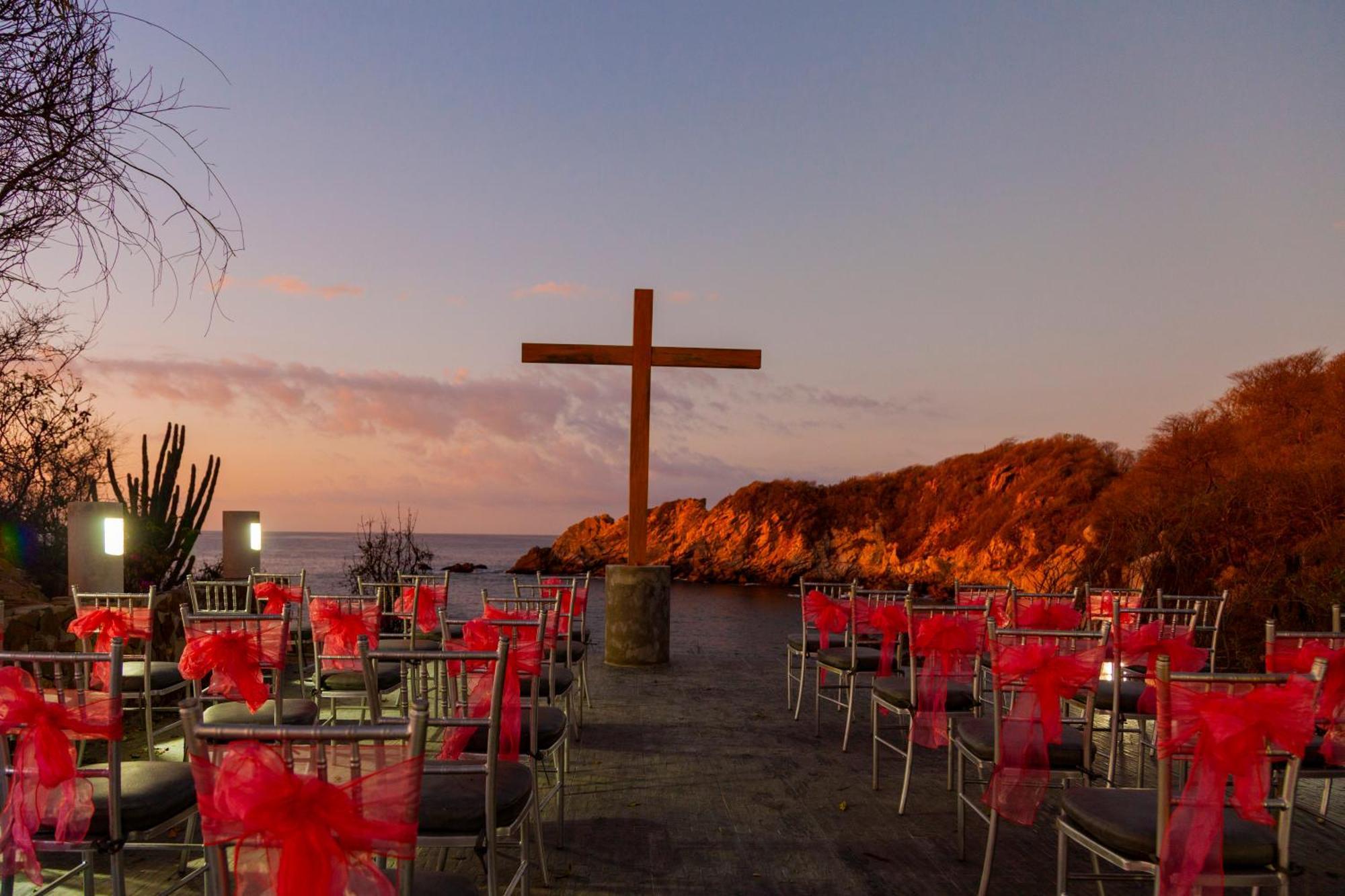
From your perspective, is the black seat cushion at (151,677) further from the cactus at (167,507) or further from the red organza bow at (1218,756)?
the cactus at (167,507)

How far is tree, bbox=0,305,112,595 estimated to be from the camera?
862 cm

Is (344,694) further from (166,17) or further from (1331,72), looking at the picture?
(1331,72)

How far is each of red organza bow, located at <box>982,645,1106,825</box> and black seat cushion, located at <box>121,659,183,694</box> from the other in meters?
3.81

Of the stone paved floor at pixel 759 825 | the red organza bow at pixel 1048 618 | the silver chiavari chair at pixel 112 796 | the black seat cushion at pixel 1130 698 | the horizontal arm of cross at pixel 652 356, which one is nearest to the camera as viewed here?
the silver chiavari chair at pixel 112 796

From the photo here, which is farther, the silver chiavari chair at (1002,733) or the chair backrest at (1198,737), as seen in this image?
the silver chiavari chair at (1002,733)

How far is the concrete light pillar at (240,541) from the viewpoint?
935cm

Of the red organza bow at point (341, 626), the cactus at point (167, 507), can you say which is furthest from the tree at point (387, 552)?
the red organza bow at point (341, 626)

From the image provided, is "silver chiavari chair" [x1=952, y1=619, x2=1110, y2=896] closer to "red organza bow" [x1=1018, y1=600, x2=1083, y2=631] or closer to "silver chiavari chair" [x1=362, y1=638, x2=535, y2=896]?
"red organza bow" [x1=1018, y1=600, x2=1083, y2=631]

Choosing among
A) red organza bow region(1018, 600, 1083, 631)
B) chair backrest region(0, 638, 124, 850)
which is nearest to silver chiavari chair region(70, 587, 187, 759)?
chair backrest region(0, 638, 124, 850)

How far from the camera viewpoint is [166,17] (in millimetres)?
2531

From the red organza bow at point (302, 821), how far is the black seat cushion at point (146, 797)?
1092 millimetres

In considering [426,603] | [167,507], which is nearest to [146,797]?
[426,603]

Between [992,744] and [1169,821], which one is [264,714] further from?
[1169,821]

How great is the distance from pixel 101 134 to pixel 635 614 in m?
5.57
